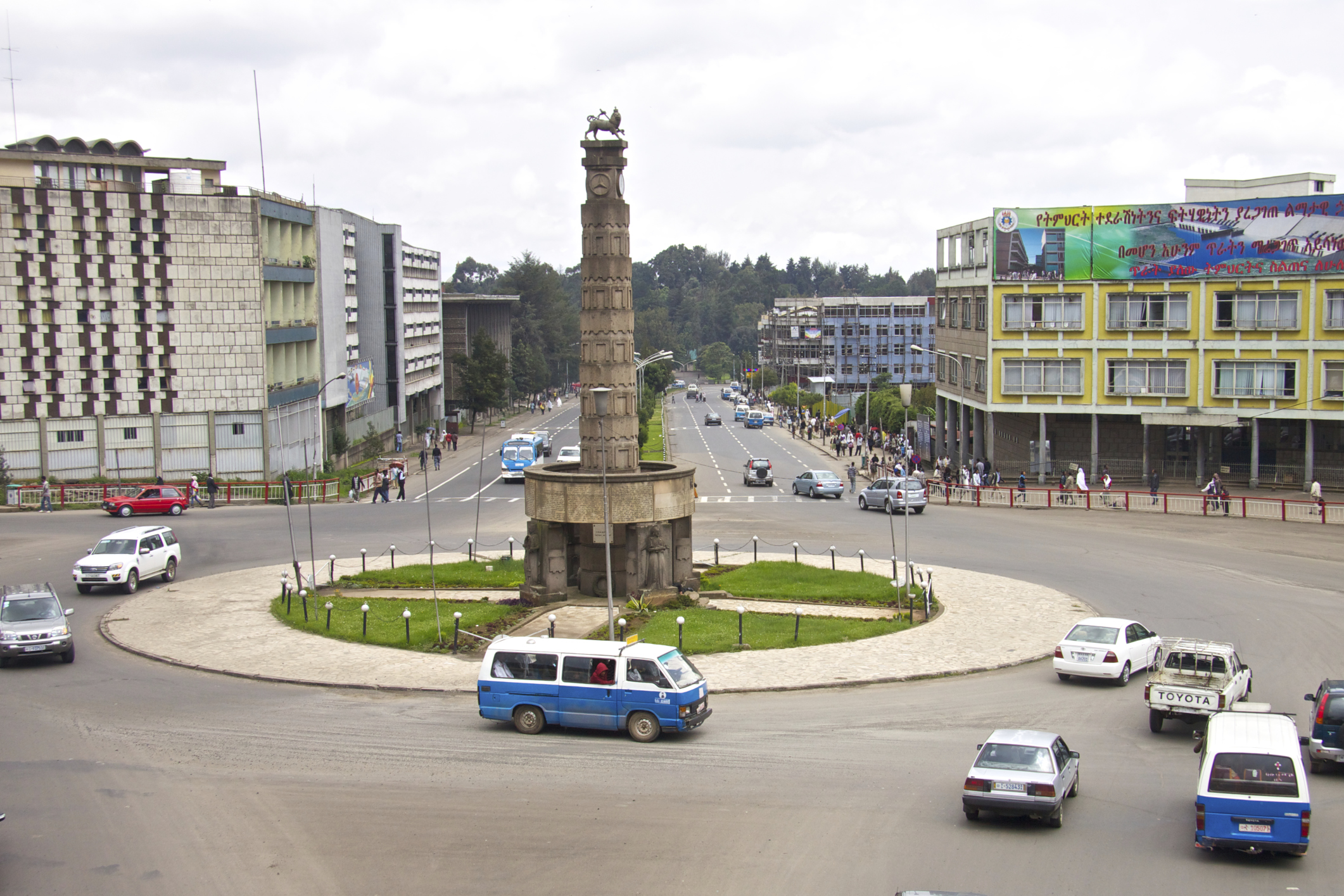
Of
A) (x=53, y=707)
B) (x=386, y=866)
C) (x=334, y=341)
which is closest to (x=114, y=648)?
(x=53, y=707)

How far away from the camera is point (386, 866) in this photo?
1581 centimetres

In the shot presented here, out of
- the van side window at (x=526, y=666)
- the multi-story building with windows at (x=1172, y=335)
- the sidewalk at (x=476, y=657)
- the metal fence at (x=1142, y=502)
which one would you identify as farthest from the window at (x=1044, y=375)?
the van side window at (x=526, y=666)

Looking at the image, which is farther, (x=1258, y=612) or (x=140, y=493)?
(x=140, y=493)

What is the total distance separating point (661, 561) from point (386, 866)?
18.0 m

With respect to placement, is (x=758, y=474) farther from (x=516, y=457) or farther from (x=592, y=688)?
(x=592, y=688)

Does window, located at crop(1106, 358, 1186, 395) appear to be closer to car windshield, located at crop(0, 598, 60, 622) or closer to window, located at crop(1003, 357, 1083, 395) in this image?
window, located at crop(1003, 357, 1083, 395)

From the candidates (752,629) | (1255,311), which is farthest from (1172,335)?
(752,629)

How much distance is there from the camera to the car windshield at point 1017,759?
56.2ft

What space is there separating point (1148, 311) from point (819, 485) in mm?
18216

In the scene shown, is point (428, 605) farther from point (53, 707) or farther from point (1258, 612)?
point (1258, 612)

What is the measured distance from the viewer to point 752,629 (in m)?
30.4

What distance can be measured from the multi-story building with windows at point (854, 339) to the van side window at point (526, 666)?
14853cm

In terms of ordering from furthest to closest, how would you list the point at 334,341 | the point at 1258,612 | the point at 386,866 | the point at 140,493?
the point at 334,341
the point at 140,493
the point at 1258,612
the point at 386,866

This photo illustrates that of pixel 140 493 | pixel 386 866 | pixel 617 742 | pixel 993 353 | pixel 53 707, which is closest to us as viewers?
pixel 386 866
